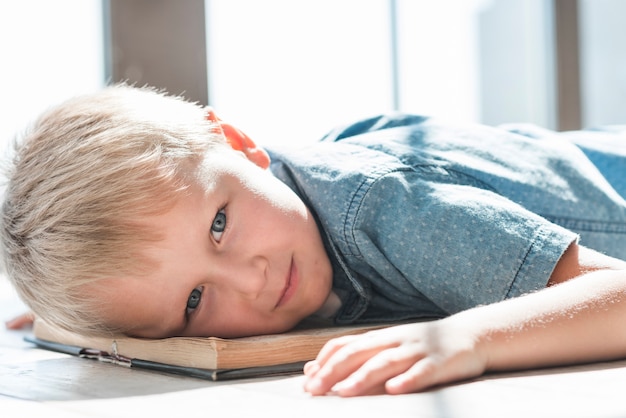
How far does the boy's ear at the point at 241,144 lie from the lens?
3.53ft

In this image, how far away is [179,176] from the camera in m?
0.90

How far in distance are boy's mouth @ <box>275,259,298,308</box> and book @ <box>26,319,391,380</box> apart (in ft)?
0.17

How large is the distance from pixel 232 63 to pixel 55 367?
1369 mm

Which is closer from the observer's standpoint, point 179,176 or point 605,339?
point 605,339

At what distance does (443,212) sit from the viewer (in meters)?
0.90

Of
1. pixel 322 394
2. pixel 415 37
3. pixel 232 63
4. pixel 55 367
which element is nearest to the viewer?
pixel 322 394

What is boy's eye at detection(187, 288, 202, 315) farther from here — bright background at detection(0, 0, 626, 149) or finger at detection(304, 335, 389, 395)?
bright background at detection(0, 0, 626, 149)

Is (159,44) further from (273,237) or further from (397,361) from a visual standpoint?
(397,361)

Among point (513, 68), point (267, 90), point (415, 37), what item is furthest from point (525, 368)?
point (513, 68)

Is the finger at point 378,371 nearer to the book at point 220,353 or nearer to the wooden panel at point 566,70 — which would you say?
the book at point 220,353

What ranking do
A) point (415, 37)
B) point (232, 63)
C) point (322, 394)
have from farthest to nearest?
point (415, 37), point (232, 63), point (322, 394)

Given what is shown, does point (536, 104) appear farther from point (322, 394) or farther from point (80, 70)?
point (322, 394)

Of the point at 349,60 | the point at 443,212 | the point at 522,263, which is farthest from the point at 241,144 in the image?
the point at 349,60

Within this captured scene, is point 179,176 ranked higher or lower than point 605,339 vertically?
higher
